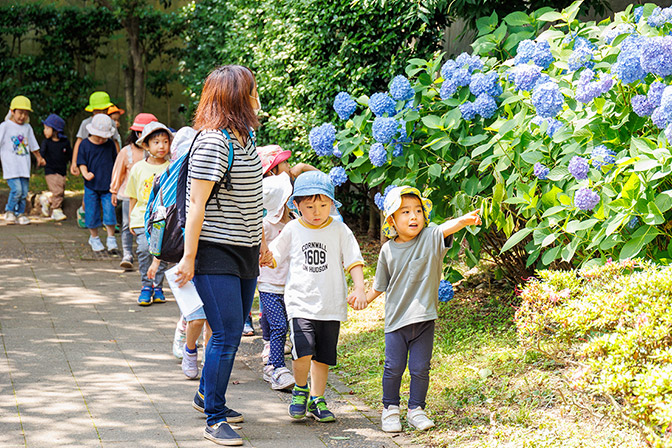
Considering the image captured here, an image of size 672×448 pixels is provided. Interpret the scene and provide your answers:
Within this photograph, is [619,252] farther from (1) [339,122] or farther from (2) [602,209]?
(1) [339,122]

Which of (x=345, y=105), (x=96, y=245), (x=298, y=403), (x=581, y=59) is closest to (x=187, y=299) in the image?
(x=298, y=403)

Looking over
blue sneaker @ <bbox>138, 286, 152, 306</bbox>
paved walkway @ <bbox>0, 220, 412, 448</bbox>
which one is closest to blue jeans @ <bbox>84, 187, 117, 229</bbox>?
paved walkway @ <bbox>0, 220, 412, 448</bbox>

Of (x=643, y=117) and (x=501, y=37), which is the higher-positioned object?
(x=501, y=37)

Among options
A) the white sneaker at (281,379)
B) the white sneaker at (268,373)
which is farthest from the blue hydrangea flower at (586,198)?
the white sneaker at (268,373)

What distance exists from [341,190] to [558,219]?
512 cm

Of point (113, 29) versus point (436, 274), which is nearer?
point (436, 274)

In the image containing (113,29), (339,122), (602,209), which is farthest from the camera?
(113,29)

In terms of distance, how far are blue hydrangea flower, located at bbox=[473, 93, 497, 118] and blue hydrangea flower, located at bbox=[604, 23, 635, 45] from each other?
2.52 feet

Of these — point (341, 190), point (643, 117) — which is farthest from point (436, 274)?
point (341, 190)

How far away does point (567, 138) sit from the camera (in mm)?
4367

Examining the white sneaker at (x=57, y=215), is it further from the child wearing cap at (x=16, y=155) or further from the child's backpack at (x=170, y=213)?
the child's backpack at (x=170, y=213)

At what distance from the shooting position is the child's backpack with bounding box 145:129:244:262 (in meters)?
4.14

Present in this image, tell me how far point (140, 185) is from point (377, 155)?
109 inches

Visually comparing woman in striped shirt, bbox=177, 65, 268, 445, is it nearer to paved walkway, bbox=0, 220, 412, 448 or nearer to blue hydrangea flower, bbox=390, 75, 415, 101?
paved walkway, bbox=0, 220, 412, 448
